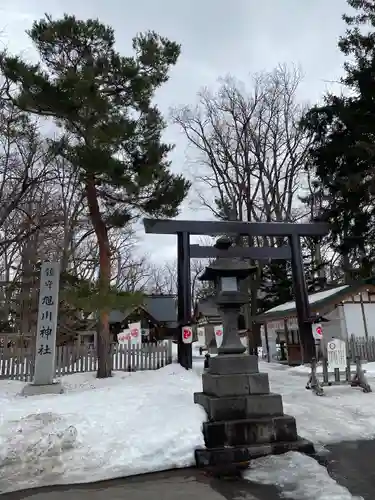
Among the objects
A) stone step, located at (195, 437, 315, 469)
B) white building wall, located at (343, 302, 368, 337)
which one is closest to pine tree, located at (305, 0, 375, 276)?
white building wall, located at (343, 302, 368, 337)

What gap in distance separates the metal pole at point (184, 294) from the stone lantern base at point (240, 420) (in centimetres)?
681

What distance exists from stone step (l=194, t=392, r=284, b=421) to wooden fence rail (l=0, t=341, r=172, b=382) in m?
8.30

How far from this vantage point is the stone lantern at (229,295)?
24.6ft

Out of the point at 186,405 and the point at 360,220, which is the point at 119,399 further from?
the point at 360,220

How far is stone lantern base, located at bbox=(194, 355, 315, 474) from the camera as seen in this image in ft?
19.2

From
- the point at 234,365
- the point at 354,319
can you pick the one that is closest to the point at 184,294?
the point at 234,365

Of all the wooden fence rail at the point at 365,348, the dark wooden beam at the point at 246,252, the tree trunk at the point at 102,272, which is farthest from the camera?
the wooden fence rail at the point at 365,348

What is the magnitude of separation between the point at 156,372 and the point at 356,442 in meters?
7.82

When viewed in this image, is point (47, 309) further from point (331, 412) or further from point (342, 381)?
point (342, 381)

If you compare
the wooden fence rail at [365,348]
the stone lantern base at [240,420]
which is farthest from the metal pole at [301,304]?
the stone lantern base at [240,420]

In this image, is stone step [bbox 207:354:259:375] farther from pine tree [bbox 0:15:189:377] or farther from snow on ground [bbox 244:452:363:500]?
pine tree [bbox 0:15:189:377]

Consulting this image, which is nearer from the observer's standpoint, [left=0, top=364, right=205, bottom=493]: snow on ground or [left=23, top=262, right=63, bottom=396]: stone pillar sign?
[left=0, top=364, right=205, bottom=493]: snow on ground

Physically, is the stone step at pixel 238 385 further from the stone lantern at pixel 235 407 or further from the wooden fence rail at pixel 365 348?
the wooden fence rail at pixel 365 348

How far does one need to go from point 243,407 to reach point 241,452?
0.82 meters
